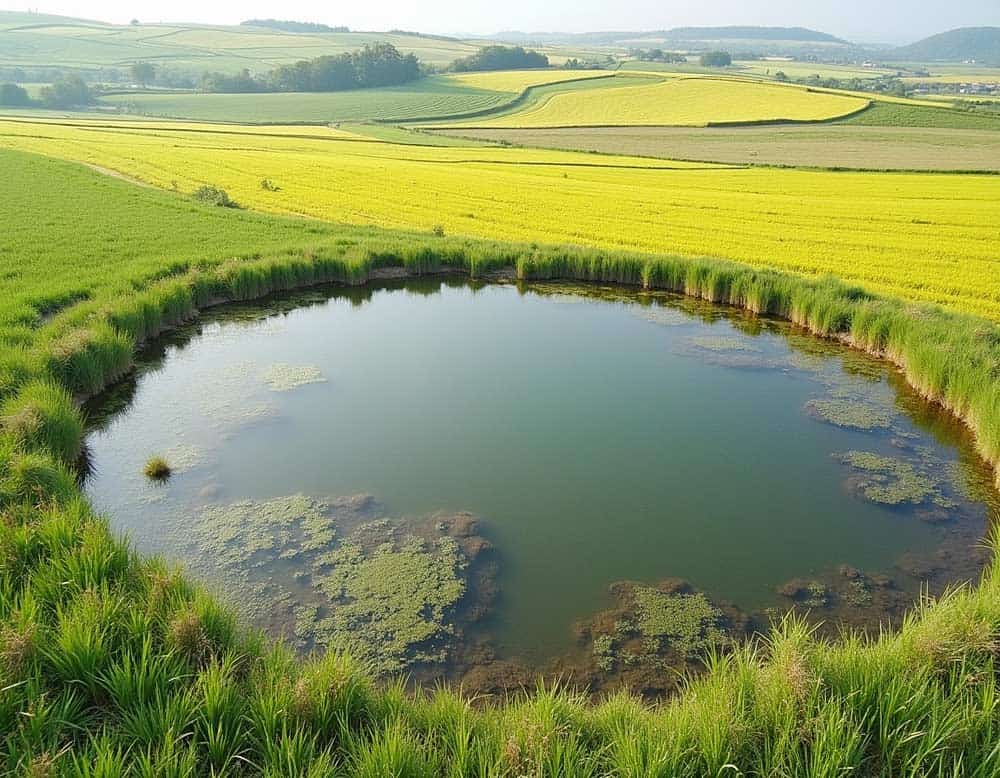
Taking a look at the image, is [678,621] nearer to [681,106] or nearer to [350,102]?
[681,106]

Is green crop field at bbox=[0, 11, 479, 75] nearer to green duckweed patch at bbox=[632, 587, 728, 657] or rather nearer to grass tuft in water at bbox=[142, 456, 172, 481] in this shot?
grass tuft in water at bbox=[142, 456, 172, 481]

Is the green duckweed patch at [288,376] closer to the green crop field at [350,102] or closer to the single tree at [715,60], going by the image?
the green crop field at [350,102]

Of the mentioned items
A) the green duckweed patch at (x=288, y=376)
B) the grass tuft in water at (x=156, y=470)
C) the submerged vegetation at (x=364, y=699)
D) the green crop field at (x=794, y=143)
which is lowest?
the grass tuft in water at (x=156, y=470)

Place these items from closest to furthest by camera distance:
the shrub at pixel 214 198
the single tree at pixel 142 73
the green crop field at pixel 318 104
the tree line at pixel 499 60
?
the shrub at pixel 214 198, the green crop field at pixel 318 104, the single tree at pixel 142 73, the tree line at pixel 499 60

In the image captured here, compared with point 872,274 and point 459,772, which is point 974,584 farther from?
point 872,274

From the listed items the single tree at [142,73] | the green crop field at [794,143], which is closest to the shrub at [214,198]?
the green crop field at [794,143]

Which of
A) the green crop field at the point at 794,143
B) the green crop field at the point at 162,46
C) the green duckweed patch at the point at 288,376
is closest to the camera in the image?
the green duckweed patch at the point at 288,376
